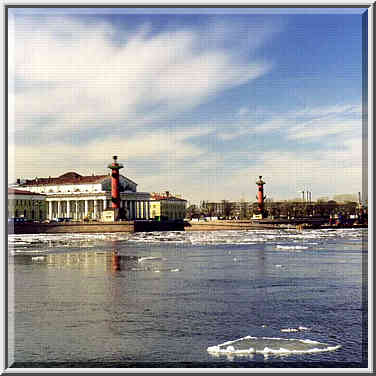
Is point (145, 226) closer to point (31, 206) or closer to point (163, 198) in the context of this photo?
point (31, 206)

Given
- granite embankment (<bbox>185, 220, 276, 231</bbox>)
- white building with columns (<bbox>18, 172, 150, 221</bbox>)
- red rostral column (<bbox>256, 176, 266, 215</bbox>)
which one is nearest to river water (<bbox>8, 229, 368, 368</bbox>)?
granite embankment (<bbox>185, 220, 276, 231</bbox>)

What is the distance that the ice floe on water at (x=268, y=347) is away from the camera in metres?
4.13

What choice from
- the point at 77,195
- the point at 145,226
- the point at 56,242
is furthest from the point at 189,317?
the point at 77,195

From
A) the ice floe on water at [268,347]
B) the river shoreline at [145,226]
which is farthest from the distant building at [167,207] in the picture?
the ice floe on water at [268,347]

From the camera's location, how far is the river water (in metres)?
4.08

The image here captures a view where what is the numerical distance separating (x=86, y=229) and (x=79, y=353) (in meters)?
30.1

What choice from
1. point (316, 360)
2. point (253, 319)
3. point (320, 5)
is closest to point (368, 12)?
point (320, 5)

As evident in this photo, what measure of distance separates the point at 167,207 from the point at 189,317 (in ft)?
138

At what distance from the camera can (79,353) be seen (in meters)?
4.21

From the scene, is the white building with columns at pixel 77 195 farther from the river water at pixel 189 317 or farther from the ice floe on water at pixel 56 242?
the river water at pixel 189 317

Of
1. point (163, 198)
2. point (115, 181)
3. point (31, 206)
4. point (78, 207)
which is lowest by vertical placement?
point (78, 207)

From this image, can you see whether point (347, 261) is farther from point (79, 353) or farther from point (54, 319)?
point (79, 353)

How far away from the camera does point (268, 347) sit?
4254mm

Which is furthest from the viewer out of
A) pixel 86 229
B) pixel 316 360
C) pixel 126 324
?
pixel 86 229
